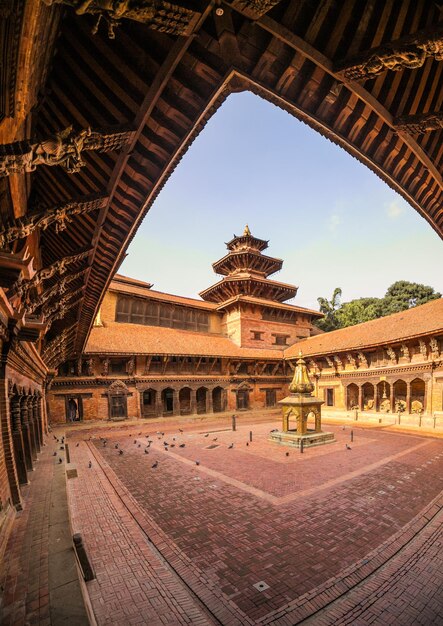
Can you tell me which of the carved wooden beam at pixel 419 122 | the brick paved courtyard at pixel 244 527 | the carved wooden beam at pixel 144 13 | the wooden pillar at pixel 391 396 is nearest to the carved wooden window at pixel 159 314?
the brick paved courtyard at pixel 244 527

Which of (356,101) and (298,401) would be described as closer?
(356,101)

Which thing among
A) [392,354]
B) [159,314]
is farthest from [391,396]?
[159,314]

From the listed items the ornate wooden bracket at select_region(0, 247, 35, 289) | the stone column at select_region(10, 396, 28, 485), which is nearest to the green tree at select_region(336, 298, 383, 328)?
the stone column at select_region(10, 396, 28, 485)

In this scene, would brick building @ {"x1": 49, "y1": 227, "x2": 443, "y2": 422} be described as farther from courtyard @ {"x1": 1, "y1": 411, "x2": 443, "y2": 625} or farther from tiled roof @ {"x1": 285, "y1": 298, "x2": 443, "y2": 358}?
courtyard @ {"x1": 1, "y1": 411, "x2": 443, "y2": 625}

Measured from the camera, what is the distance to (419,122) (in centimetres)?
301

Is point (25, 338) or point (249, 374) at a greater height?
point (25, 338)

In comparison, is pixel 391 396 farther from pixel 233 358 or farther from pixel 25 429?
pixel 25 429

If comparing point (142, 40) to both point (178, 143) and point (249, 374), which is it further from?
point (249, 374)

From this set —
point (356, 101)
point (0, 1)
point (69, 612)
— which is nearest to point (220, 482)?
point (69, 612)

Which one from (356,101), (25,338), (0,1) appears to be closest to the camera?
(0,1)

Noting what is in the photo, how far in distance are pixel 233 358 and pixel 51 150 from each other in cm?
2439

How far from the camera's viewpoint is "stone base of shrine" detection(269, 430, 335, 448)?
1445 cm

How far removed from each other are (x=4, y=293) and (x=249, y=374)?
25.0 m

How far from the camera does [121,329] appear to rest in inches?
962
